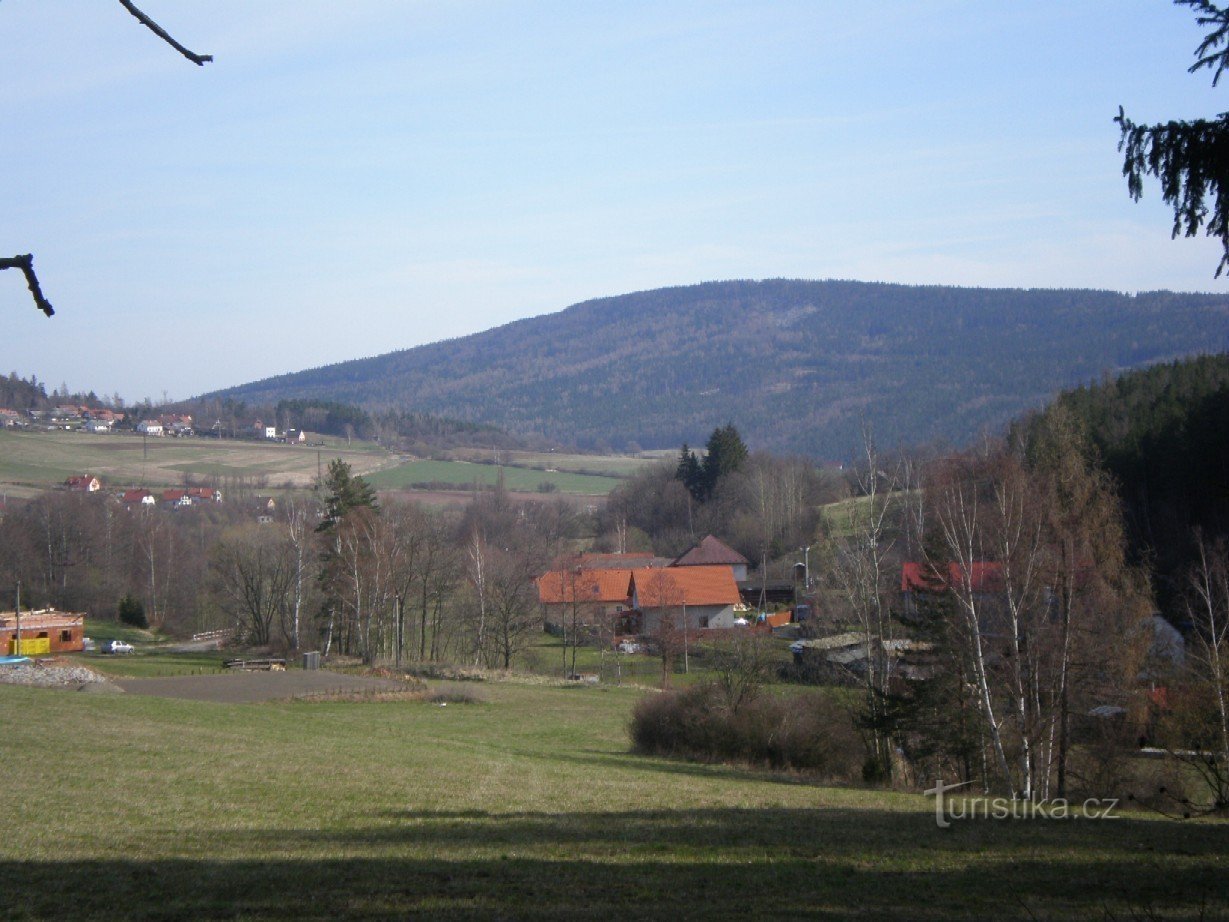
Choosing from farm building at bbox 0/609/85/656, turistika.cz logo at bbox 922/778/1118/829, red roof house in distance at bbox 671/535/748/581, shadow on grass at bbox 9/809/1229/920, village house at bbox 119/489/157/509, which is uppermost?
village house at bbox 119/489/157/509

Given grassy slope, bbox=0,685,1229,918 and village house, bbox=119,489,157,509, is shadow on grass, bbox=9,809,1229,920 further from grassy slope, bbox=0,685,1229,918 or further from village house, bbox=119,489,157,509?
village house, bbox=119,489,157,509

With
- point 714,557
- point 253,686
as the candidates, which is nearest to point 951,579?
point 253,686

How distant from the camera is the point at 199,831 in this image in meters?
13.4

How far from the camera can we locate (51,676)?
33969 mm

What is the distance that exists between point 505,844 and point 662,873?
2419 mm

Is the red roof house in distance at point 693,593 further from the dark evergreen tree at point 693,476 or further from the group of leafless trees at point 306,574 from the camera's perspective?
the dark evergreen tree at point 693,476

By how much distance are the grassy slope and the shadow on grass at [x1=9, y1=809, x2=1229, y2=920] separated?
0.04 m

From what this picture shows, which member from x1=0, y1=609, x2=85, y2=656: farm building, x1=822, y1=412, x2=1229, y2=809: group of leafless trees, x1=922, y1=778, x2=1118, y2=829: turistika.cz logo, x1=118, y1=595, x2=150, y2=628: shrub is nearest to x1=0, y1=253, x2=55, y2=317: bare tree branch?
x1=922, y1=778, x2=1118, y2=829: turistika.cz logo

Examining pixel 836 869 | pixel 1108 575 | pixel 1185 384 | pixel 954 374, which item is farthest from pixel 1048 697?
pixel 954 374

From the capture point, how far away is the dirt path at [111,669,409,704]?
1382 inches

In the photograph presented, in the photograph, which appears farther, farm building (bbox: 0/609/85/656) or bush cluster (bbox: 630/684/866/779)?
farm building (bbox: 0/609/85/656)

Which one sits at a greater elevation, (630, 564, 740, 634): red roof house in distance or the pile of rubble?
the pile of rubble

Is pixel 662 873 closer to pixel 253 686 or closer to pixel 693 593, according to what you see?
pixel 253 686

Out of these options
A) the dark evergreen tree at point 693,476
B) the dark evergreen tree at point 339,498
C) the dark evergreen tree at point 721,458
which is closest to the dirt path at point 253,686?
the dark evergreen tree at point 339,498
